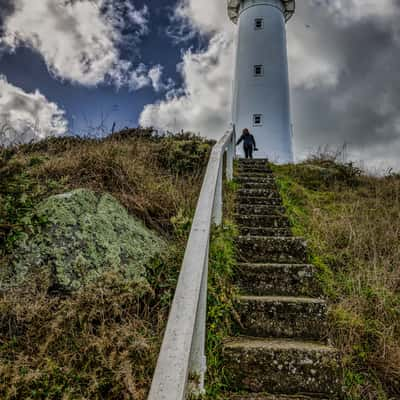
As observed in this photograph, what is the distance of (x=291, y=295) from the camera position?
3201 mm

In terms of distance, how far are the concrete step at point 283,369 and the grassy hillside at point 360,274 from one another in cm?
22

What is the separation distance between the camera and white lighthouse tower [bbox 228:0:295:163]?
48.5ft

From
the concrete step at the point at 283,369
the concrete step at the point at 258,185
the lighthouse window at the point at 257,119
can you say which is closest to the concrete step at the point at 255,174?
the concrete step at the point at 258,185

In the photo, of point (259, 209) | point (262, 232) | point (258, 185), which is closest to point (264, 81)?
point (258, 185)

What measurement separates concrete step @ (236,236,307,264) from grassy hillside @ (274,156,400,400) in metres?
0.23

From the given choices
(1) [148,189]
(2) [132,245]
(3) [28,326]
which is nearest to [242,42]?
(1) [148,189]

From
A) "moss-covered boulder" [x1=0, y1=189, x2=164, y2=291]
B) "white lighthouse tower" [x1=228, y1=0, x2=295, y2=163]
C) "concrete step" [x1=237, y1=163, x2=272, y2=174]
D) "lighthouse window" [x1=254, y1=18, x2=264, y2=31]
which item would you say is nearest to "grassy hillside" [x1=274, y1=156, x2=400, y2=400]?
"concrete step" [x1=237, y1=163, x2=272, y2=174]

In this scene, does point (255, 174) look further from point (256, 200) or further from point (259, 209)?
point (259, 209)

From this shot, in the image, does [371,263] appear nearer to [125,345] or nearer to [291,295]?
[291,295]

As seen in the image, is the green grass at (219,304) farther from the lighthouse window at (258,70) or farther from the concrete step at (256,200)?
the lighthouse window at (258,70)

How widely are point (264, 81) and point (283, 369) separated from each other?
47.7ft

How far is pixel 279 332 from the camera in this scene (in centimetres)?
275

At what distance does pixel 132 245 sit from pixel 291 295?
1.63 metres

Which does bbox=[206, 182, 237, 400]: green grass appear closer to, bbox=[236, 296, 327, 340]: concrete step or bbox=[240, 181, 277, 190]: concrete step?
bbox=[236, 296, 327, 340]: concrete step
